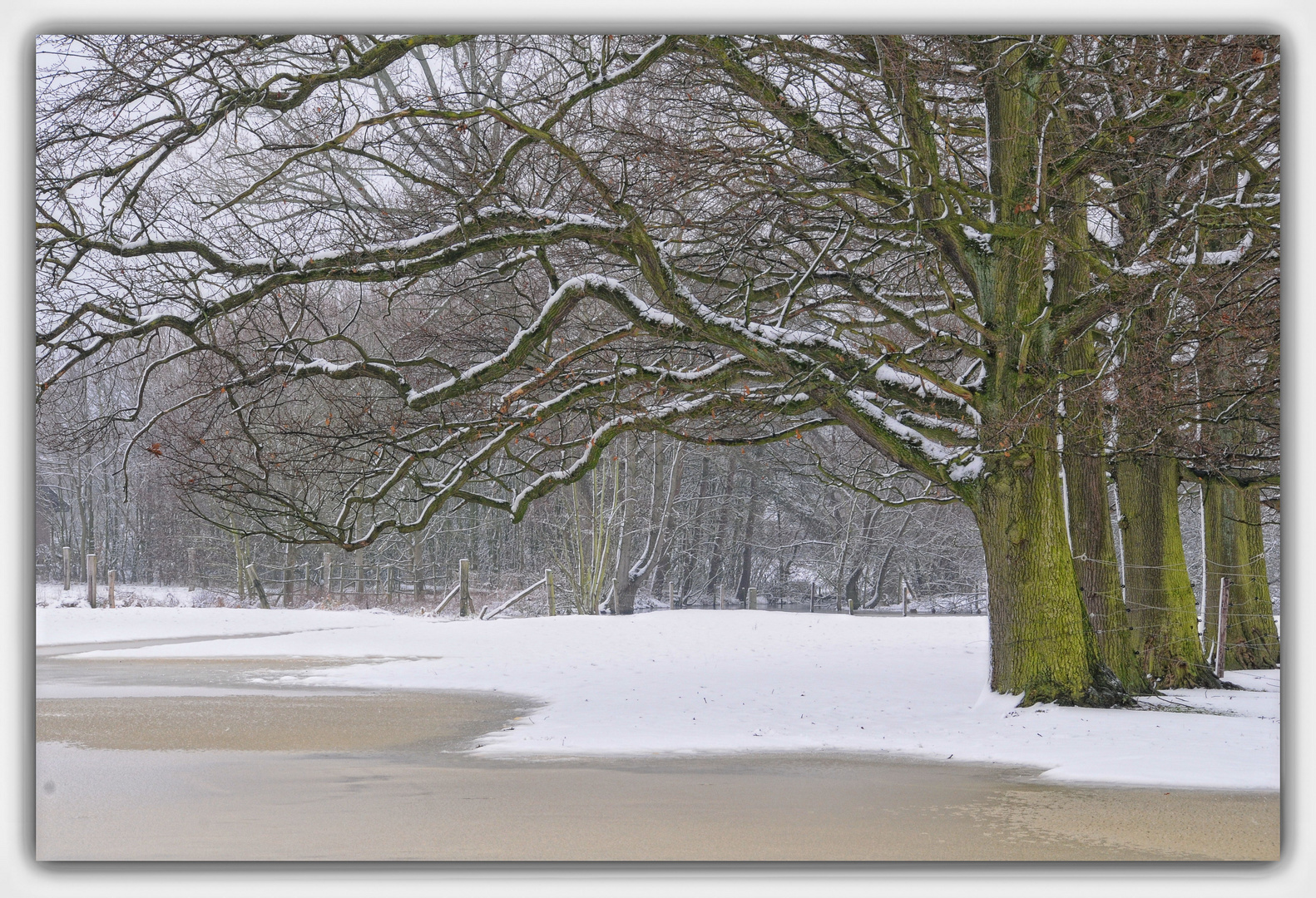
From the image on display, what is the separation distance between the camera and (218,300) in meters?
7.83

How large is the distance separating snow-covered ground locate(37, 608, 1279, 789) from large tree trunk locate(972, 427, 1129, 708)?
1.03ft

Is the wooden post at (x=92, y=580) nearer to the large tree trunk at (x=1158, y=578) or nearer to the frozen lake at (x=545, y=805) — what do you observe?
the frozen lake at (x=545, y=805)

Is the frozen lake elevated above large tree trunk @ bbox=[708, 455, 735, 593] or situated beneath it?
situated beneath

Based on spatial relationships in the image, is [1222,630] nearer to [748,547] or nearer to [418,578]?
[418,578]

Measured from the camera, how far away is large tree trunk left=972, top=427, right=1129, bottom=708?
28.7ft

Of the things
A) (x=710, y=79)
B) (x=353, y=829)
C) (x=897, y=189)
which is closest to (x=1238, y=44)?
(x=897, y=189)

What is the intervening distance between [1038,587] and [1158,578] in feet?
10.7

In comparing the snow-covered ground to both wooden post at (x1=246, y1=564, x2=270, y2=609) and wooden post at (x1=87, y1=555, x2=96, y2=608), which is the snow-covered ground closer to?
wooden post at (x1=87, y1=555, x2=96, y2=608)

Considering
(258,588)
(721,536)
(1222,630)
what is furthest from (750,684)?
(721,536)

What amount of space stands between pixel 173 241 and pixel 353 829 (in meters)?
4.74

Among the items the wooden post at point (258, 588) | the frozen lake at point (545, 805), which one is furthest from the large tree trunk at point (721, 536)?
the frozen lake at point (545, 805)

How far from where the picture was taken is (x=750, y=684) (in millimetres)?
11070

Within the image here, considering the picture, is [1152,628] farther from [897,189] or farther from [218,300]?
[218,300]

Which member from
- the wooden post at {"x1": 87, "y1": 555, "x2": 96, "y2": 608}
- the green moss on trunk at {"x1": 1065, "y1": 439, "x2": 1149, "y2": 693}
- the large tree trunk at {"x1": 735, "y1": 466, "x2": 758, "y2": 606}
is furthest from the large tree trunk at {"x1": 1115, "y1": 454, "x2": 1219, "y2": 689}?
the large tree trunk at {"x1": 735, "y1": 466, "x2": 758, "y2": 606}
